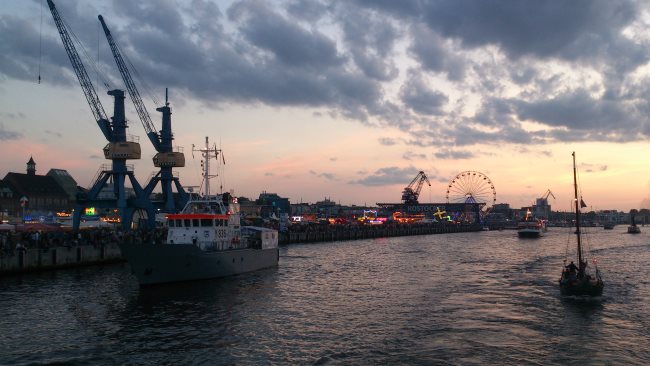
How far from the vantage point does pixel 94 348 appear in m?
24.6

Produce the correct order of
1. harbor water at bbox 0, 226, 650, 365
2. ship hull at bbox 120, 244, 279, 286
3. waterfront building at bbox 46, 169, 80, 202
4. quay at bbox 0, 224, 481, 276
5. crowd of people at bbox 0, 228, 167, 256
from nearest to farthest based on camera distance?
1. harbor water at bbox 0, 226, 650, 365
2. ship hull at bbox 120, 244, 279, 286
3. quay at bbox 0, 224, 481, 276
4. crowd of people at bbox 0, 228, 167, 256
5. waterfront building at bbox 46, 169, 80, 202

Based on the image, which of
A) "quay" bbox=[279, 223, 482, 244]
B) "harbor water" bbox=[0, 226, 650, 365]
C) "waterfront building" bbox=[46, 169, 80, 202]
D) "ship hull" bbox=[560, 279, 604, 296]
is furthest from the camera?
"waterfront building" bbox=[46, 169, 80, 202]

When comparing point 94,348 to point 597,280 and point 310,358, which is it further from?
point 597,280

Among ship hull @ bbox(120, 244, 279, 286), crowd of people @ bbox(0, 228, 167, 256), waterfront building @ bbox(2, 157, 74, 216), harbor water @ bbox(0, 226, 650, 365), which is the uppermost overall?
waterfront building @ bbox(2, 157, 74, 216)

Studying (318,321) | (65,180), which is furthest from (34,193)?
(318,321)

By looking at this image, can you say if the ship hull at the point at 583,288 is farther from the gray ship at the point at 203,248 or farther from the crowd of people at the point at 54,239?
the crowd of people at the point at 54,239

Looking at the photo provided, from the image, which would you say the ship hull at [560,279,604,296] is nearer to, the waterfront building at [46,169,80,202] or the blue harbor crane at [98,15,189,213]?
the blue harbor crane at [98,15,189,213]

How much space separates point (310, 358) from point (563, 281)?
2433cm

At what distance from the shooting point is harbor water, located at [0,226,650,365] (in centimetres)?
2380

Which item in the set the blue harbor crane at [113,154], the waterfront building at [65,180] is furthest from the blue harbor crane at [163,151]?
the waterfront building at [65,180]

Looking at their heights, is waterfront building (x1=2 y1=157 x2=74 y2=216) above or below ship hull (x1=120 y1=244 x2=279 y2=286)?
above

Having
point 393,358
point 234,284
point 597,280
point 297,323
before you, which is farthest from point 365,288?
point 393,358

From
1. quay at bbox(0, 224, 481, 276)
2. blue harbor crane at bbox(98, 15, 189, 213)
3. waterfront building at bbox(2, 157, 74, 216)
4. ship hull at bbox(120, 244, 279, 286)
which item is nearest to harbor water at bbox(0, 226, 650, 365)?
ship hull at bbox(120, 244, 279, 286)

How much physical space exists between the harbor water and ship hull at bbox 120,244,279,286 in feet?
3.67
